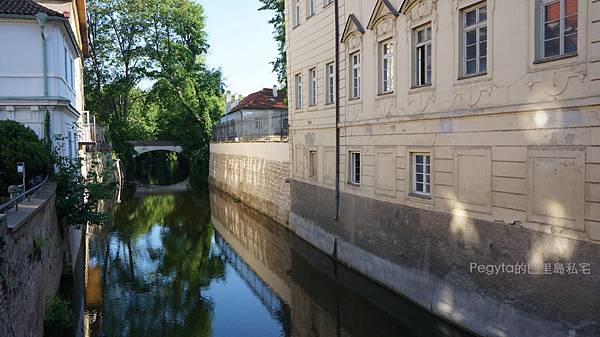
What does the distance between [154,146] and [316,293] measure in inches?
1552

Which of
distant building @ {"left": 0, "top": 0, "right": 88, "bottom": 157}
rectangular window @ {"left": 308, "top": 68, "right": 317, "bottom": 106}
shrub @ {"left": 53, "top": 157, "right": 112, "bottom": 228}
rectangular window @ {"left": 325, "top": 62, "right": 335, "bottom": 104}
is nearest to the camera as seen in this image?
shrub @ {"left": 53, "top": 157, "right": 112, "bottom": 228}

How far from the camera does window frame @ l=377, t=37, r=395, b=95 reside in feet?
40.9

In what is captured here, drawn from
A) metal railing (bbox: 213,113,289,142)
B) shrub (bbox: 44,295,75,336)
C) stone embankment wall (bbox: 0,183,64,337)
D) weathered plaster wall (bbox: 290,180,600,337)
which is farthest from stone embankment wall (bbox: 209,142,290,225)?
shrub (bbox: 44,295,75,336)

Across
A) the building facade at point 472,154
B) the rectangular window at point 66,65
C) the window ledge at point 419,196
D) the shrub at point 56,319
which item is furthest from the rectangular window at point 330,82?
the shrub at point 56,319

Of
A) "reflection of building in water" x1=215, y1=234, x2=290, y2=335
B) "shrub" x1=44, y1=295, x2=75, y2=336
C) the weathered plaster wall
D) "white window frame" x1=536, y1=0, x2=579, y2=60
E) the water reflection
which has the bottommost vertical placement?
"reflection of building in water" x1=215, y1=234, x2=290, y2=335

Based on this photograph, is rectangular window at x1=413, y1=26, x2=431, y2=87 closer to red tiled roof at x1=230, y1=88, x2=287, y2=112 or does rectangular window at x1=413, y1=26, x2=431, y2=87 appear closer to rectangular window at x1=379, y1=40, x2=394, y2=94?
rectangular window at x1=379, y1=40, x2=394, y2=94

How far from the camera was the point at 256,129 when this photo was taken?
28.5m

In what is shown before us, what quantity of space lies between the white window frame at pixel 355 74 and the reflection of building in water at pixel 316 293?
4755 millimetres

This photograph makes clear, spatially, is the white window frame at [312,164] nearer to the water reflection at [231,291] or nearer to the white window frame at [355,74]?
the water reflection at [231,291]

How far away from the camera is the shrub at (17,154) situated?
40.7ft

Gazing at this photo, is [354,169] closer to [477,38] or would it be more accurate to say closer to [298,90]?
[298,90]

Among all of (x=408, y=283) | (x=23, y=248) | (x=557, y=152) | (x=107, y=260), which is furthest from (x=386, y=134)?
(x=107, y=260)

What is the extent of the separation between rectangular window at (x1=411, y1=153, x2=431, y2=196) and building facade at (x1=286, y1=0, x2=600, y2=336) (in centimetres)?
3

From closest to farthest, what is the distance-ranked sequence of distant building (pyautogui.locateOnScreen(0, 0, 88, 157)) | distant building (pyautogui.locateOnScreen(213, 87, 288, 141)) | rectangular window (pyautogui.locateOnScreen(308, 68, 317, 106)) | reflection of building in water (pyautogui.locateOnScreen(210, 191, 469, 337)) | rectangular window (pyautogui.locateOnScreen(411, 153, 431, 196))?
reflection of building in water (pyautogui.locateOnScreen(210, 191, 469, 337)) < rectangular window (pyautogui.locateOnScreen(411, 153, 431, 196)) < distant building (pyautogui.locateOnScreen(0, 0, 88, 157)) < rectangular window (pyautogui.locateOnScreen(308, 68, 317, 106)) < distant building (pyautogui.locateOnScreen(213, 87, 288, 141))
